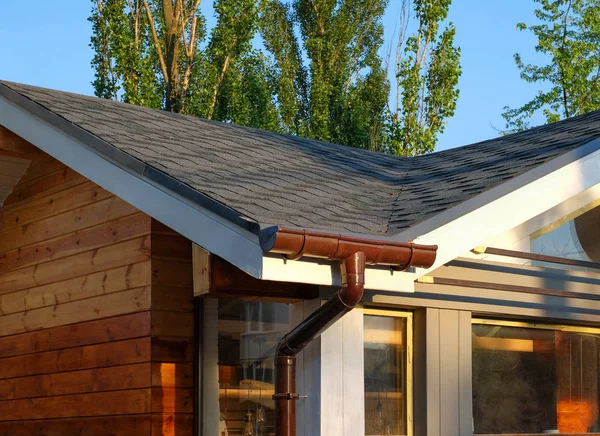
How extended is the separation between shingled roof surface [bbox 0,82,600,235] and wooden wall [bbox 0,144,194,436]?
437mm

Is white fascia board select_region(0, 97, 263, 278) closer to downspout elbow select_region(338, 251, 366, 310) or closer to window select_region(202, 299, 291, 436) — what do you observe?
downspout elbow select_region(338, 251, 366, 310)

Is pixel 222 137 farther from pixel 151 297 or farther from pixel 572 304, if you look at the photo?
pixel 572 304

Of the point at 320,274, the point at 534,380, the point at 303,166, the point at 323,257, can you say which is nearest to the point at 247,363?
the point at 303,166

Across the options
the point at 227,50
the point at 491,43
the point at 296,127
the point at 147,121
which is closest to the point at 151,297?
the point at 147,121

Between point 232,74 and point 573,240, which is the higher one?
point 232,74

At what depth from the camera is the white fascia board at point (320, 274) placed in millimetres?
3947

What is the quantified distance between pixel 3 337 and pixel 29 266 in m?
0.54

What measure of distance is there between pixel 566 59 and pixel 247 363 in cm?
2164

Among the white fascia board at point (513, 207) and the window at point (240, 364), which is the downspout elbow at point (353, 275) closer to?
the white fascia board at point (513, 207)

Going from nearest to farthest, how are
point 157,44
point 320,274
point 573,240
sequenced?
1. point 320,274
2. point 573,240
3. point 157,44

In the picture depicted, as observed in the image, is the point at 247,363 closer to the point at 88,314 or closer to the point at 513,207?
the point at 88,314

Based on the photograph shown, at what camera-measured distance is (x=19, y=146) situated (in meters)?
6.32

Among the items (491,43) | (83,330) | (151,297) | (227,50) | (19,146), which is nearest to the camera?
(151,297)

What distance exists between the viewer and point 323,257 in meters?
4.01
